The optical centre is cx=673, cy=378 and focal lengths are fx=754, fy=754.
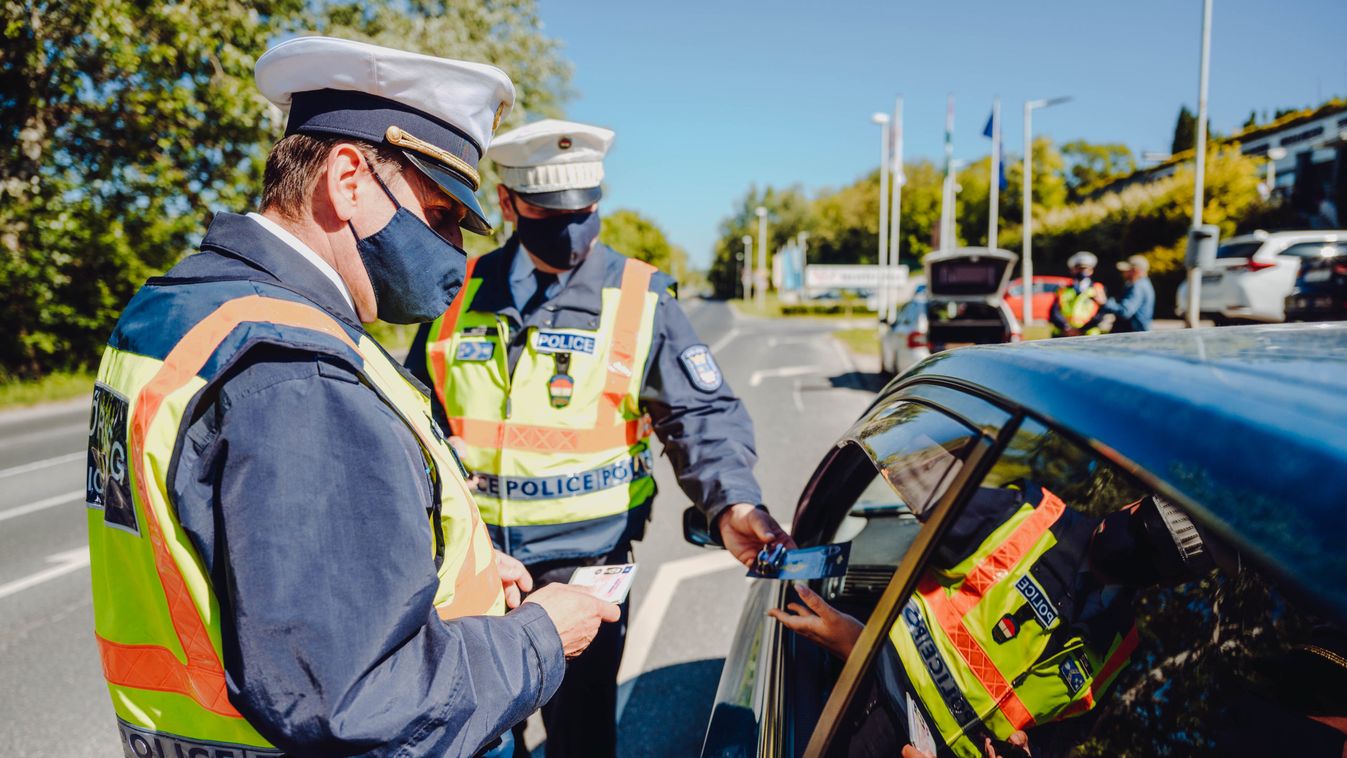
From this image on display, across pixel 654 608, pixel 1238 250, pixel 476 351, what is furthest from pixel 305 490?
pixel 1238 250

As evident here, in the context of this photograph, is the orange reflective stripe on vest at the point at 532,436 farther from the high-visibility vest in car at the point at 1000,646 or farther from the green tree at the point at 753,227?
the green tree at the point at 753,227

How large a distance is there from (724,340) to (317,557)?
23.5 m

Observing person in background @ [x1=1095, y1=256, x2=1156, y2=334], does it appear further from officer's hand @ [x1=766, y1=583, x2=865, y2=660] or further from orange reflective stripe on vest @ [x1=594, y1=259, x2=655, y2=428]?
officer's hand @ [x1=766, y1=583, x2=865, y2=660]

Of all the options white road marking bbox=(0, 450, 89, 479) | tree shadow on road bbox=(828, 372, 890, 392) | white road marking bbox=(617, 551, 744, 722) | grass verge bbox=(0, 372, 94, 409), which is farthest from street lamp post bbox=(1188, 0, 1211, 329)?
grass verge bbox=(0, 372, 94, 409)

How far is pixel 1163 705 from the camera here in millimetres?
1005

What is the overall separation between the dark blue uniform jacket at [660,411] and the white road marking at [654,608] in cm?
85

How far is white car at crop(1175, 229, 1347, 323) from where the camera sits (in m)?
13.7

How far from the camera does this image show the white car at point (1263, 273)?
13.7 metres

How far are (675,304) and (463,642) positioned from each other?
4.61 ft

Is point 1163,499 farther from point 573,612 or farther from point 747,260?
point 747,260

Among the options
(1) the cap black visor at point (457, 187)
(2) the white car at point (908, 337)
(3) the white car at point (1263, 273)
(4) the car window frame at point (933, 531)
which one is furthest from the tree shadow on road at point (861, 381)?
(1) the cap black visor at point (457, 187)

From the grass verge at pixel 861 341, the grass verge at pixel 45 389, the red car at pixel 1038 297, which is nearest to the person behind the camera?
the grass verge at pixel 45 389

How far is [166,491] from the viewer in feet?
3.04

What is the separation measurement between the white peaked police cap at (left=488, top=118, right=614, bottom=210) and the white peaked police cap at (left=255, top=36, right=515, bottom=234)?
2.93ft
